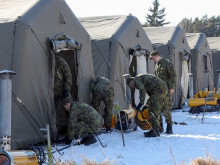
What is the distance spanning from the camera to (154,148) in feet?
21.7

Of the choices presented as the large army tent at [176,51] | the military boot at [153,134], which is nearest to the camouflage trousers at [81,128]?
the military boot at [153,134]

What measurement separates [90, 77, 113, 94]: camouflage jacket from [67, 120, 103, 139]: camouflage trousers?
1.45 meters

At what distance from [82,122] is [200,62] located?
10864 mm

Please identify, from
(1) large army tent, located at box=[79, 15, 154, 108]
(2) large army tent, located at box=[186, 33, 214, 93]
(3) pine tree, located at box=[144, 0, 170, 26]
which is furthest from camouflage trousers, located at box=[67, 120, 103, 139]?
(3) pine tree, located at box=[144, 0, 170, 26]

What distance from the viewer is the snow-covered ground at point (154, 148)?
18.6 ft

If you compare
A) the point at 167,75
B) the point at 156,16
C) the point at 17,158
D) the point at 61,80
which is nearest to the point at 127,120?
the point at 167,75

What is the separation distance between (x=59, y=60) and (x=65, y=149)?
71.1 inches

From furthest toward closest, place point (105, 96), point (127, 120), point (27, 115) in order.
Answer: point (105, 96), point (127, 120), point (27, 115)

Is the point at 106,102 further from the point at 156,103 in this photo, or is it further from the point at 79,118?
the point at 79,118

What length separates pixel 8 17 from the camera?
6.68 m

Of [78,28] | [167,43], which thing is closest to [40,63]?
[78,28]

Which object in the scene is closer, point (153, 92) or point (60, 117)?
point (153, 92)

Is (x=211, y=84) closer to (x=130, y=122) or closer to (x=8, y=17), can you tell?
(x=130, y=122)

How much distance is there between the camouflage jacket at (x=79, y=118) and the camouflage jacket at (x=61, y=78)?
0.69m
